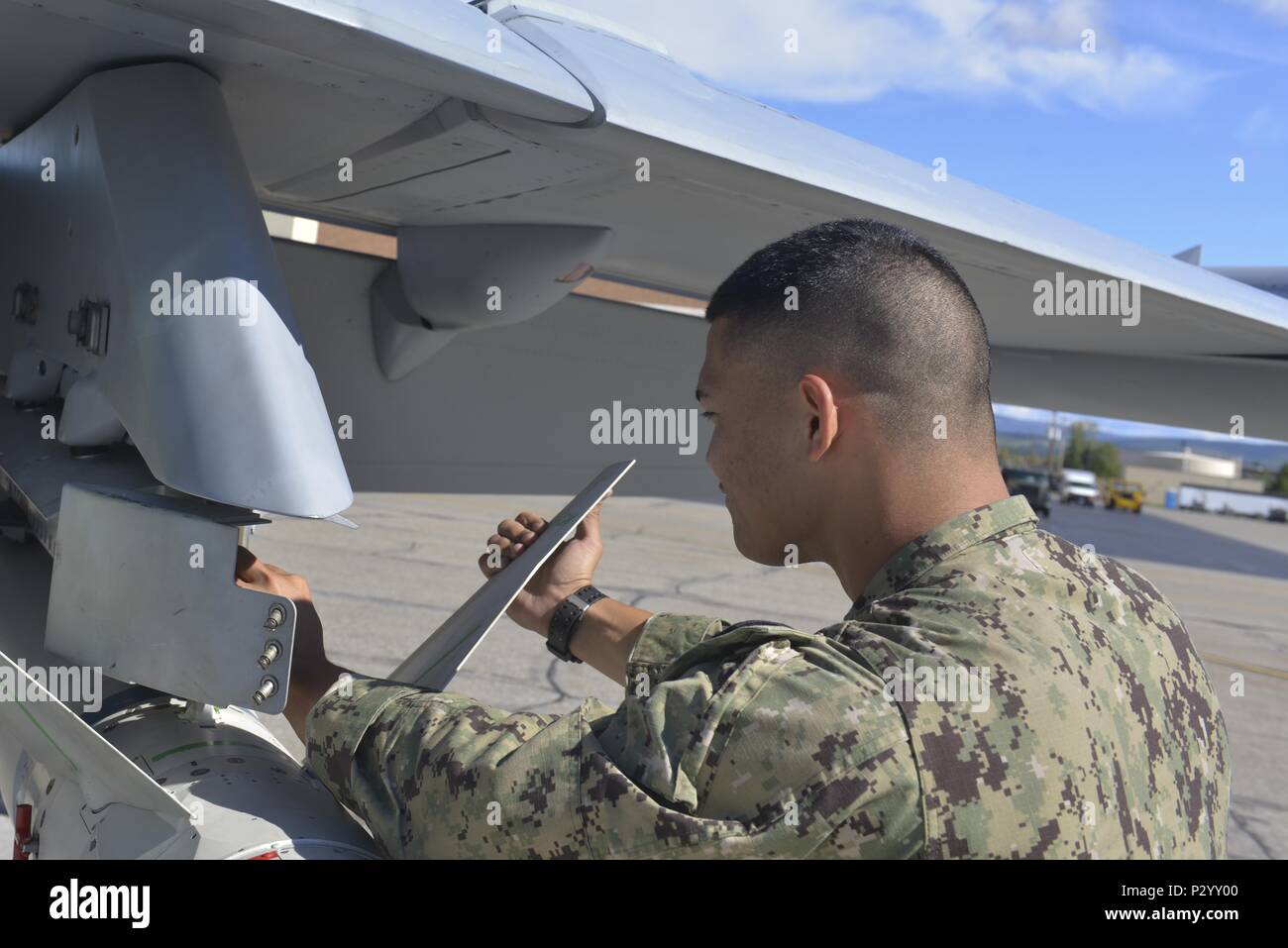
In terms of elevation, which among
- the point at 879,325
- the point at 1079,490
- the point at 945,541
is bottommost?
the point at 1079,490

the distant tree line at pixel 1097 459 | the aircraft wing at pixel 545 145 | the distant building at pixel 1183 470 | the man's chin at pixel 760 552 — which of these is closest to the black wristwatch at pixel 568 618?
the man's chin at pixel 760 552

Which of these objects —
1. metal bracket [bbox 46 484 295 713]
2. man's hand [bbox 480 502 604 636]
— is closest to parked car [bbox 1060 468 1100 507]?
man's hand [bbox 480 502 604 636]

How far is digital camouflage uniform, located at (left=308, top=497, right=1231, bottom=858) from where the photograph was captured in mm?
1251

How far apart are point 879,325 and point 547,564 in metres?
0.99

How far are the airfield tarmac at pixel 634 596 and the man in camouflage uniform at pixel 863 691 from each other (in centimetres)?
365

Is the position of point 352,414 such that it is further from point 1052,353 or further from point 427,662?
point 1052,353

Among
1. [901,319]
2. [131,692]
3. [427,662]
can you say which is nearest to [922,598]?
[901,319]

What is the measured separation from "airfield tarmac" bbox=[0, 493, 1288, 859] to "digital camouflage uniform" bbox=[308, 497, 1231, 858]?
11.9ft

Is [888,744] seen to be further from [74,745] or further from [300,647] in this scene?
[74,745]

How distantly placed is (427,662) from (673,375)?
11.0 ft

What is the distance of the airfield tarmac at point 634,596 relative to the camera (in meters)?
6.33

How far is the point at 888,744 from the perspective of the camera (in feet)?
4.11

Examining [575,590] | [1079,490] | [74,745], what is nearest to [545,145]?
[575,590]
